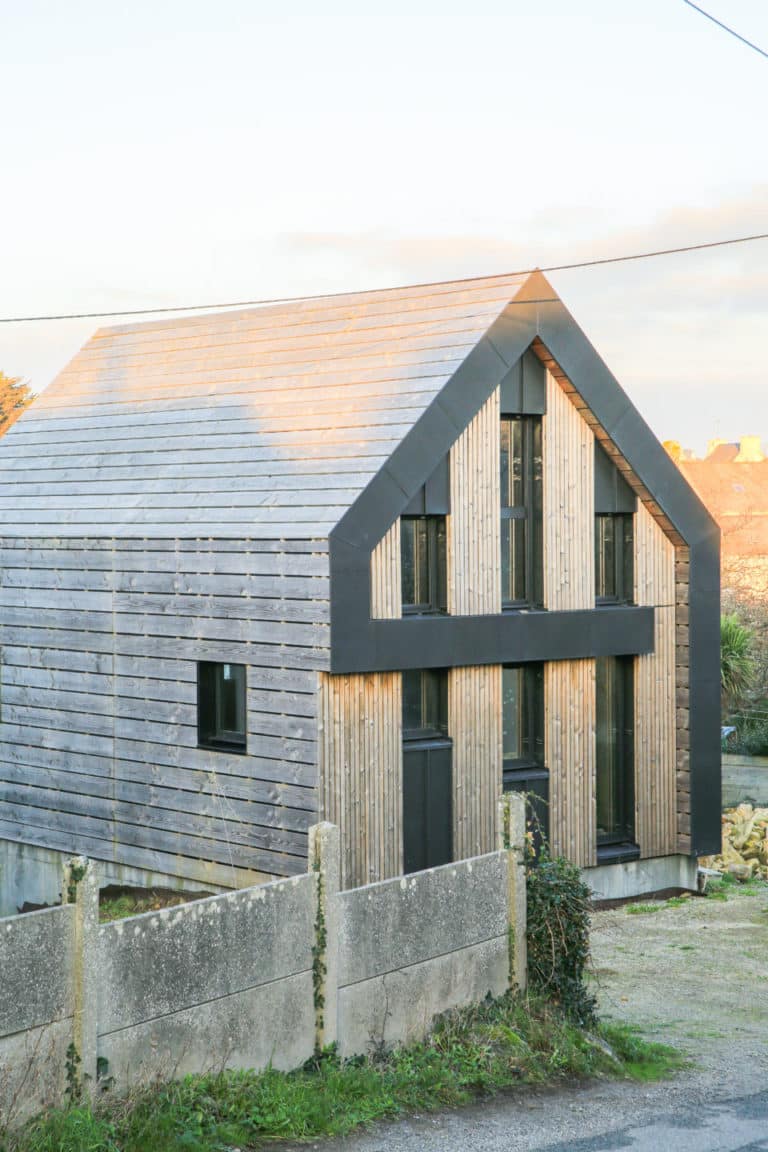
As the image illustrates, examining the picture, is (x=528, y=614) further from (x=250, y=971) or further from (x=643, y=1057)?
(x=250, y=971)

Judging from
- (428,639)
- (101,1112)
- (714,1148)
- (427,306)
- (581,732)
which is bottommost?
(714,1148)

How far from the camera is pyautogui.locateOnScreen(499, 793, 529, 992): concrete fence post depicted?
1183 centimetres

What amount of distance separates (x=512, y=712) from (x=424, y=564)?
7.46ft

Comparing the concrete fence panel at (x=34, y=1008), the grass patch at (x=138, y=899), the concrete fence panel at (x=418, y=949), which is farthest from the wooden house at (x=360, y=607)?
the concrete fence panel at (x=34, y=1008)

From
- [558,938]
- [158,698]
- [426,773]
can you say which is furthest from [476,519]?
[558,938]

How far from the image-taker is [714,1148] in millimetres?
9555

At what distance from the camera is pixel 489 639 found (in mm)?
16922

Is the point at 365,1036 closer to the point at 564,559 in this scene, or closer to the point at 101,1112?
the point at 101,1112

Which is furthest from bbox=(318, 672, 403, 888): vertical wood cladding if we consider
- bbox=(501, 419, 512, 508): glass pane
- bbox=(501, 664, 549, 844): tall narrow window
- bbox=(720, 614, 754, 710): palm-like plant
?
bbox=(720, 614, 754, 710): palm-like plant

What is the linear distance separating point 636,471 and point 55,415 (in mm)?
8125

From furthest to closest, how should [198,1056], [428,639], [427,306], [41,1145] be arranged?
[427,306] → [428,639] → [198,1056] → [41,1145]

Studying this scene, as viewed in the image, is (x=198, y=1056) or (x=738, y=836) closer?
(x=198, y=1056)

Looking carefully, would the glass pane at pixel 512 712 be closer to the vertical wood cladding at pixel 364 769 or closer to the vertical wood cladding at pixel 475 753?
the vertical wood cladding at pixel 475 753

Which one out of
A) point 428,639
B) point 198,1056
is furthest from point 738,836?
point 198,1056
